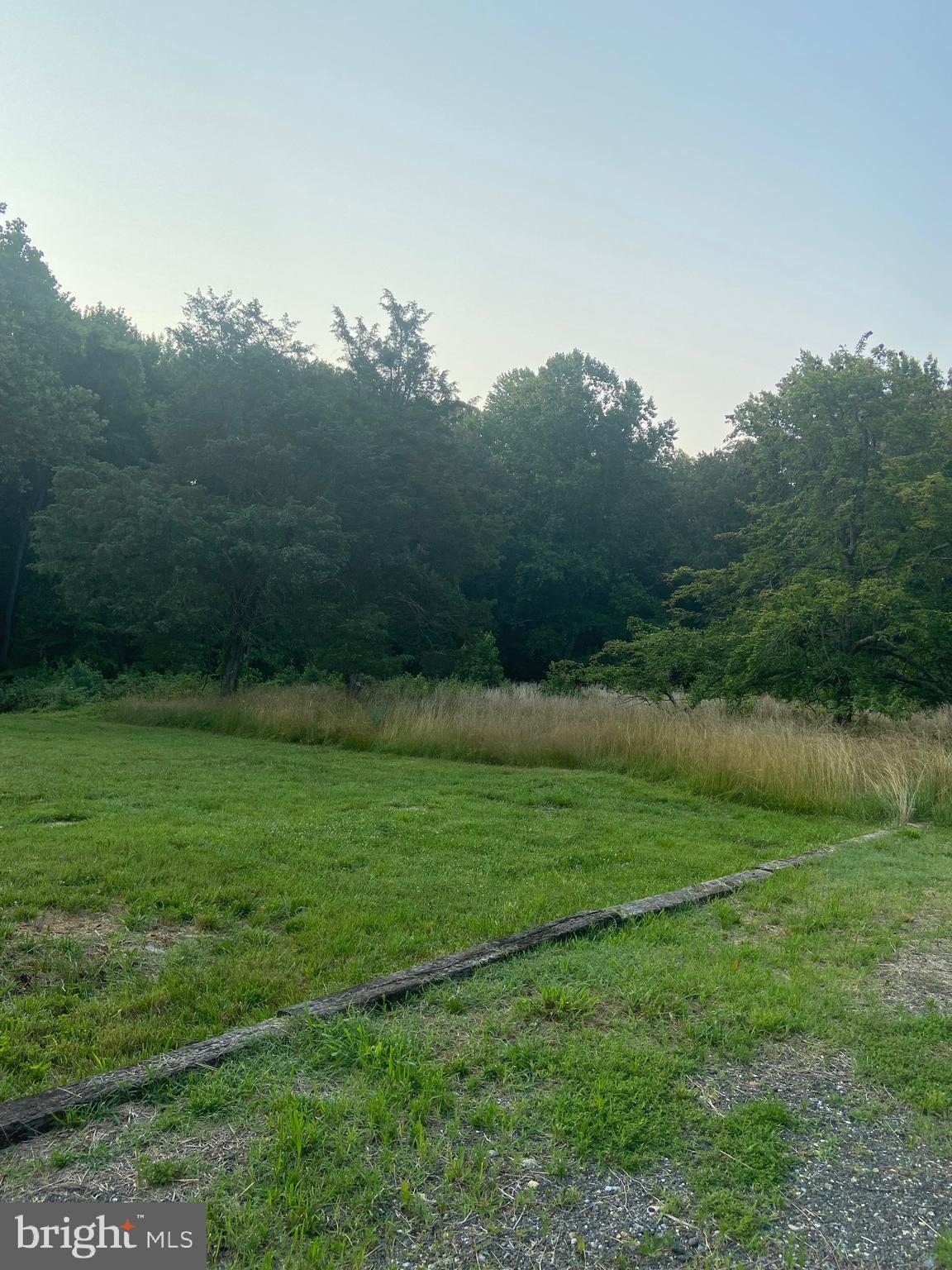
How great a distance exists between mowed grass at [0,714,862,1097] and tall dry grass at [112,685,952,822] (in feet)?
2.28

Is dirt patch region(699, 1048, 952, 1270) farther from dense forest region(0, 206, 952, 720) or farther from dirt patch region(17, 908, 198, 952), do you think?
dense forest region(0, 206, 952, 720)

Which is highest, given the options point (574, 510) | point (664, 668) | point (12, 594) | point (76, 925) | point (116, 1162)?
point (574, 510)

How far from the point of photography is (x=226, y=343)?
733 inches

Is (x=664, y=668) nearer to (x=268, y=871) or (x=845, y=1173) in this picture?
(x=268, y=871)

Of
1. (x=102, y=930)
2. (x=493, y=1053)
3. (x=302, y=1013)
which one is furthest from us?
(x=102, y=930)

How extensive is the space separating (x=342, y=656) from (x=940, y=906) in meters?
16.0

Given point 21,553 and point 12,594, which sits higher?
point 21,553

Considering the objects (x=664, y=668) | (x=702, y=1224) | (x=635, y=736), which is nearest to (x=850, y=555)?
(x=664, y=668)

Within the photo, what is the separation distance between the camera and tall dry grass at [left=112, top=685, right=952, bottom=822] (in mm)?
8977

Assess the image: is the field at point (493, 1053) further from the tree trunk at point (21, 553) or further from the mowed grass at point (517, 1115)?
the tree trunk at point (21, 553)

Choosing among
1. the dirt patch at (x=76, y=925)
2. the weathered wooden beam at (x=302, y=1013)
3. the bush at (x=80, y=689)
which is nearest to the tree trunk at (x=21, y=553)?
the bush at (x=80, y=689)

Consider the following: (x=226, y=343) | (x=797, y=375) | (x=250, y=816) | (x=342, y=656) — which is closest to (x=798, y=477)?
(x=797, y=375)

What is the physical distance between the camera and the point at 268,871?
4.99m

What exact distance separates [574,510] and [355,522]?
697 inches
